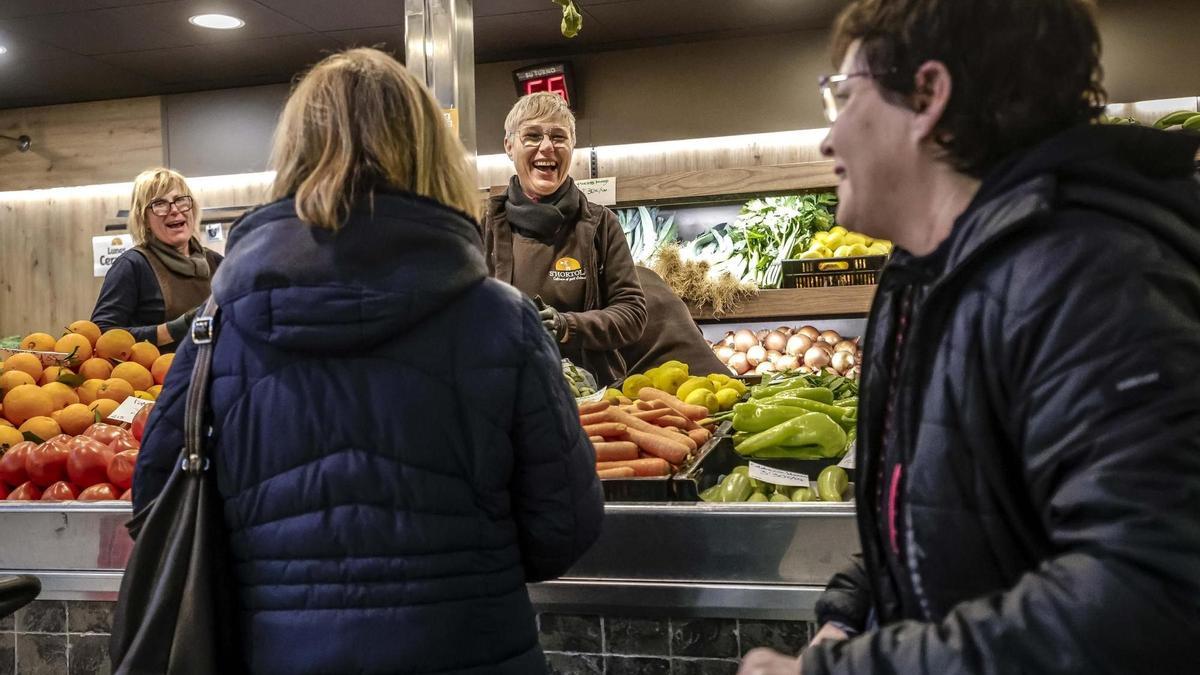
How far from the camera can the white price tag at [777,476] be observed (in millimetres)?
2395

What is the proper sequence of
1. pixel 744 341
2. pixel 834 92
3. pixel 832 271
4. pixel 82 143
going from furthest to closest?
pixel 82 143 → pixel 744 341 → pixel 832 271 → pixel 834 92

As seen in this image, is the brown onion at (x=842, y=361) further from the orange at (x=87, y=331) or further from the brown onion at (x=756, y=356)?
the orange at (x=87, y=331)

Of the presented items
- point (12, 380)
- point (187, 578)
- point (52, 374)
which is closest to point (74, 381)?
point (52, 374)

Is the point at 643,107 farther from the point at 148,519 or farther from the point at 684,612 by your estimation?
the point at 148,519

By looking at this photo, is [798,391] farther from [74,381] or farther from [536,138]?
[74,381]

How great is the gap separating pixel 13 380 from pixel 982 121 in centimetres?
301

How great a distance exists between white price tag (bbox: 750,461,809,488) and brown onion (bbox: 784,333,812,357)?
3.52 m

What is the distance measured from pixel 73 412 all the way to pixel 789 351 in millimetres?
3929

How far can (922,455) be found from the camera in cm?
94

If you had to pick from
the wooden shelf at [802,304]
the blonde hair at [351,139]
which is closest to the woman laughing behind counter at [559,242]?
the blonde hair at [351,139]

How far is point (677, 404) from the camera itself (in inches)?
114

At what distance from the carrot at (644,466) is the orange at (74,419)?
5.08ft

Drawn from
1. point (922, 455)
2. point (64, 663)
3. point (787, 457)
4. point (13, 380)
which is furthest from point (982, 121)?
point (13, 380)

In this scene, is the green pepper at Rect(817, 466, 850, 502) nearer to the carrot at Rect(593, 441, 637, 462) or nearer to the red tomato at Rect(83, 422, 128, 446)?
the carrot at Rect(593, 441, 637, 462)
